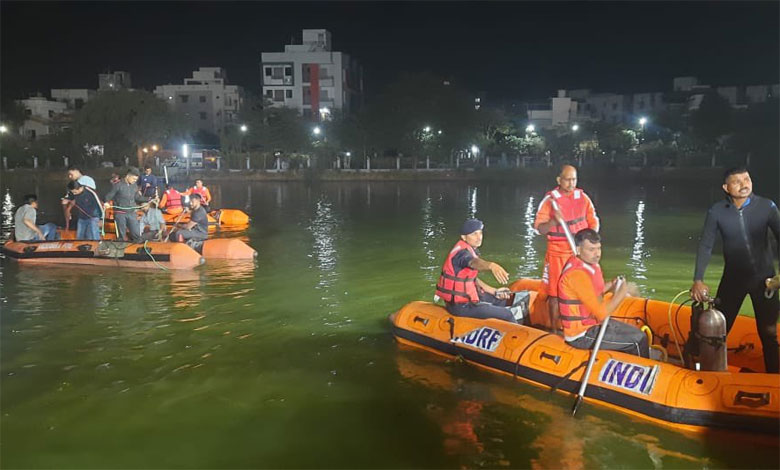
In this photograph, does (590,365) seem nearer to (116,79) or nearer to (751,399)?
(751,399)

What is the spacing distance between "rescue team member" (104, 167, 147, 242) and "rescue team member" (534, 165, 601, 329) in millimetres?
8809

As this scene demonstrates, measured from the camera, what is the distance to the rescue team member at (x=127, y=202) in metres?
12.9

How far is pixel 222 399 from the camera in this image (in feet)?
21.1

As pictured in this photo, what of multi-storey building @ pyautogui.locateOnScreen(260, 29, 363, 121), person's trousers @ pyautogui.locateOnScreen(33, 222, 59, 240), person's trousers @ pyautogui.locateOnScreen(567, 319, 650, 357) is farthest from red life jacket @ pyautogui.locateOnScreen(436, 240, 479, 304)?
multi-storey building @ pyautogui.locateOnScreen(260, 29, 363, 121)

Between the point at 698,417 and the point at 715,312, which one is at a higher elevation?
the point at 715,312

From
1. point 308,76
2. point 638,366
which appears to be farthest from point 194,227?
point 308,76

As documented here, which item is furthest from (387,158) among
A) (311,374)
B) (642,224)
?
(311,374)

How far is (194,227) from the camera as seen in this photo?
13875mm

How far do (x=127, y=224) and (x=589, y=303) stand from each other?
10732mm

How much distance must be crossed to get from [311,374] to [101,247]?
761 cm

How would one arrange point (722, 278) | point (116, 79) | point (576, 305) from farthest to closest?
point (116, 79) < point (722, 278) < point (576, 305)

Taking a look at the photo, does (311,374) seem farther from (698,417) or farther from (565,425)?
(698,417)

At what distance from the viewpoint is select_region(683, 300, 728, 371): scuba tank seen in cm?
573

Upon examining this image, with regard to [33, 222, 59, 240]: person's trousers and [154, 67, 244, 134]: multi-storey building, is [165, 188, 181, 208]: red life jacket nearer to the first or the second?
[33, 222, 59, 240]: person's trousers
